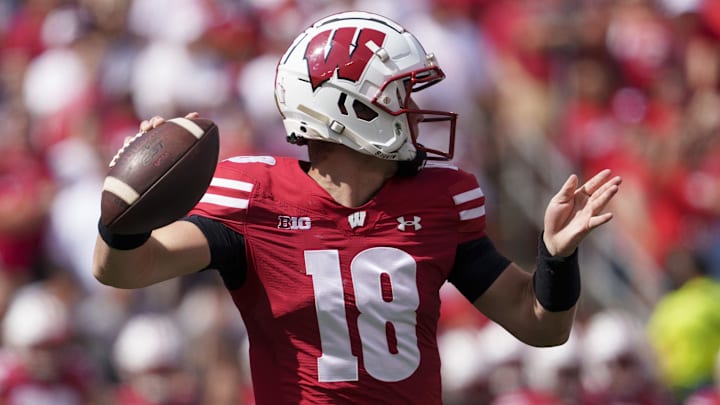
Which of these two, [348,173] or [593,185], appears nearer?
[593,185]

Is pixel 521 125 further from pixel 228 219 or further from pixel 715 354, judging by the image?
pixel 228 219

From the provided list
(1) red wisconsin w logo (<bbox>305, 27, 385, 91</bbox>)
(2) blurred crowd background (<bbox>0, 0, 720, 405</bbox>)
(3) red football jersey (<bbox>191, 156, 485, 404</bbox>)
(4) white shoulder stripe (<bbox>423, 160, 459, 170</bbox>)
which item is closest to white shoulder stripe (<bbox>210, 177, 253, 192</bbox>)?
(3) red football jersey (<bbox>191, 156, 485, 404</bbox>)

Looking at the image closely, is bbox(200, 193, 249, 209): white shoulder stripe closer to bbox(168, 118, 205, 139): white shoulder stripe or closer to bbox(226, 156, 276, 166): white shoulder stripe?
bbox(226, 156, 276, 166): white shoulder stripe

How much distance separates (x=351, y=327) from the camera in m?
3.82

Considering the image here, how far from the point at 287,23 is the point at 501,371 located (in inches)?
121

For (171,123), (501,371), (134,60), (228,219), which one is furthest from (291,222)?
(134,60)

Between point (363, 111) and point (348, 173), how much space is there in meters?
0.18

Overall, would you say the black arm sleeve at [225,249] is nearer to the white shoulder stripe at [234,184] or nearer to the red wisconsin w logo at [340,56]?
the white shoulder stripe at [234,184]

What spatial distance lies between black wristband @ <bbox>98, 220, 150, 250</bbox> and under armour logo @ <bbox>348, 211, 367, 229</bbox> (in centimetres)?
58

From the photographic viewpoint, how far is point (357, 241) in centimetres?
386

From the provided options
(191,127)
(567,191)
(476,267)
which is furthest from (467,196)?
(191,127)

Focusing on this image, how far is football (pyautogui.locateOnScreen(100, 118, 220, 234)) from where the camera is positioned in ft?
11.5

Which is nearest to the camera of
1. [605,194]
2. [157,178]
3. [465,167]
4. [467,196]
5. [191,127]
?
[157,178]

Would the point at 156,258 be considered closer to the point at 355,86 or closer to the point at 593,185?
the point at 355,86
